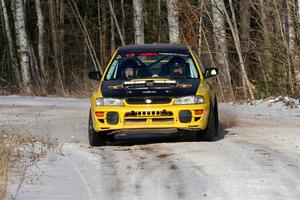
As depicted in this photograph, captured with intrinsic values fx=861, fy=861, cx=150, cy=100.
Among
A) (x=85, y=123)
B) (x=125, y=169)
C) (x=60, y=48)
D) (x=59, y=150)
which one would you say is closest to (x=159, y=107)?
(x=59, y=150)

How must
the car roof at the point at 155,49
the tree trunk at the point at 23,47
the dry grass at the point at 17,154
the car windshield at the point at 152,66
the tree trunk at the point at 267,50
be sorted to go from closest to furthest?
1. the dry grass at the point at 17,154
2. the car windshield at the point at 152,66
3. the car roof at the point at 155,49
4. the tree trunk at the point at 267,50
5. the tree trunk at the point at 23,47

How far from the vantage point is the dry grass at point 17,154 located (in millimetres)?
9406

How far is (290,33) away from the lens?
22.5m

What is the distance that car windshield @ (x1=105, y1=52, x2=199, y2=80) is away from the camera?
1341 centimetres

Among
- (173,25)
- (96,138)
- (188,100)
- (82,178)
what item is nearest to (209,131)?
(188,100)

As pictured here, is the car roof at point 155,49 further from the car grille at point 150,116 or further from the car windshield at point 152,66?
the car grille at point 150,116

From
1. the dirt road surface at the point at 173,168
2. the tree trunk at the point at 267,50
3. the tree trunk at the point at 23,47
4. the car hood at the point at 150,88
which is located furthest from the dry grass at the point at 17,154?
the tree trunk at the point at 23,47

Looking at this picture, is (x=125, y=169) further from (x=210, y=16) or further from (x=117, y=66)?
(x=210, y=16)

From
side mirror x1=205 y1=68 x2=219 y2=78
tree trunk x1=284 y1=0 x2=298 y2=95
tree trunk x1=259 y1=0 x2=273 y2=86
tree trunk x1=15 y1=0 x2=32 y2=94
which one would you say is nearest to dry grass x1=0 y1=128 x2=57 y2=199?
side mirror x1=205 y1=68 x2=219 y2=78

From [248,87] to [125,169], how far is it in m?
13.9

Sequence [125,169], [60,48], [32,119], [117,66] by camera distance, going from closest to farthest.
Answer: [125,169], [117,66], [32,119], [60,48]

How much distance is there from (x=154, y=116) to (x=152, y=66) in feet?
5.30

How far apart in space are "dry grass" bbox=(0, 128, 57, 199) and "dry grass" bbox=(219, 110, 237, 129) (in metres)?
3.75

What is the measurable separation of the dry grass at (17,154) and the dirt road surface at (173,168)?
16cm
